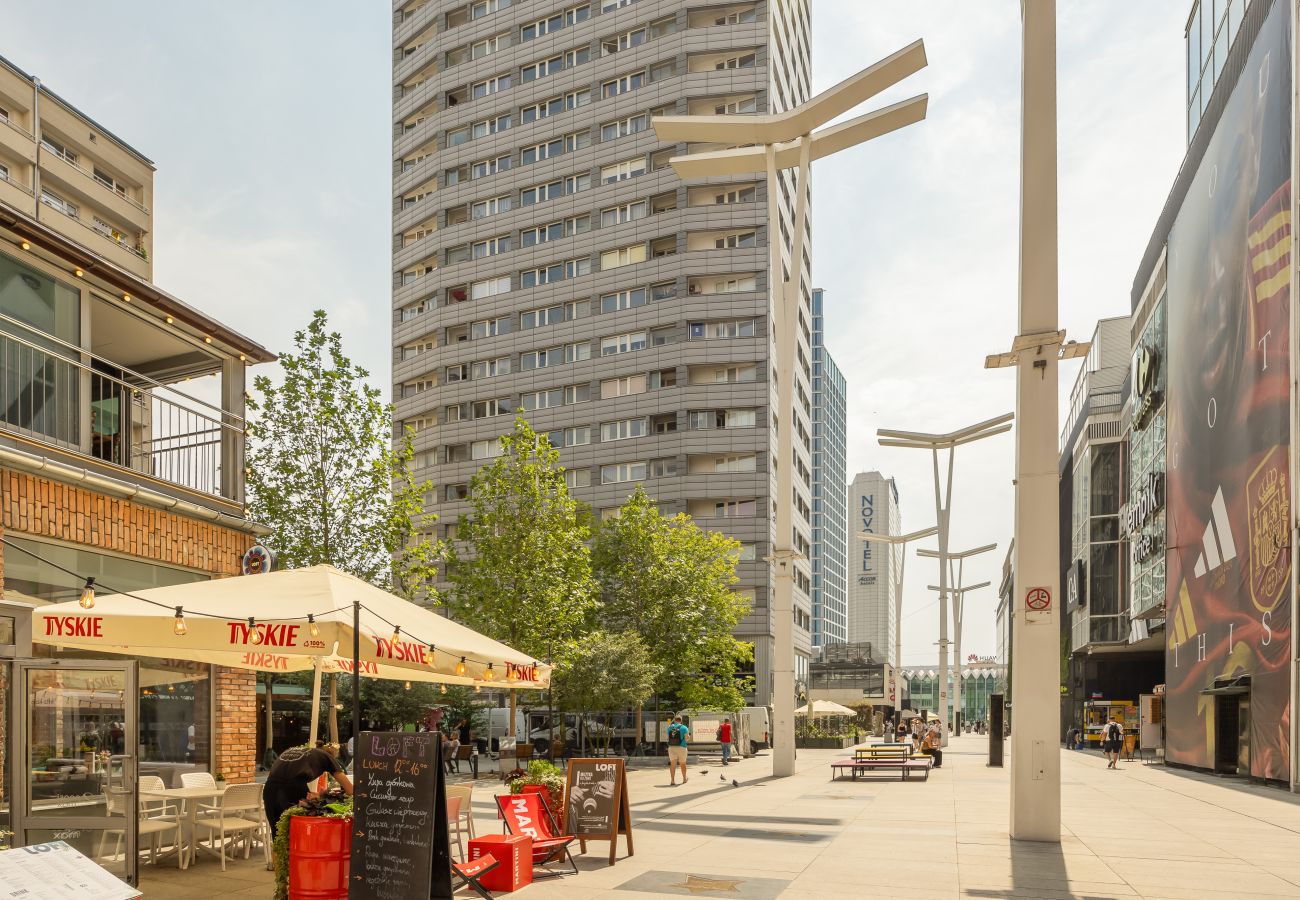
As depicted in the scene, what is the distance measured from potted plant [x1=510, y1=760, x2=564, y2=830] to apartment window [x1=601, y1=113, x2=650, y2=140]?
56005mm

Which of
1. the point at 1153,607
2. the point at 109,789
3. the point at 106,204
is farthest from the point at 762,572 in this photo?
the point at 109,789

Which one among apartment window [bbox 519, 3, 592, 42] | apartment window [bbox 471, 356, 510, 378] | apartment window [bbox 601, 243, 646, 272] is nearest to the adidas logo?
apartment window [bbox 601, 243, 646, 272]

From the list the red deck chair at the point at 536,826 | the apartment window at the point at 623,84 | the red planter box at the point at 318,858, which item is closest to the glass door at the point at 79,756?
the red planter box at the point at 318,858

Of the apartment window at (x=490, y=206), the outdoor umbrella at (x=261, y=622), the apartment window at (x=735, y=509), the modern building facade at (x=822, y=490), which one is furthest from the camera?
the modern building facade at (x=822, y=490)

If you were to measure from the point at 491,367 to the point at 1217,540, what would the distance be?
44849 mm

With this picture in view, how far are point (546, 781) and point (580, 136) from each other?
193 ft

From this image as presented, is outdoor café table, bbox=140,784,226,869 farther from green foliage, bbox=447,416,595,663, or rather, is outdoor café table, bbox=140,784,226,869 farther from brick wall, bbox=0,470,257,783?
green foliage, bbox=447,416,595,663

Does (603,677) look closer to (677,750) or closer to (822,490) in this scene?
(677,750)

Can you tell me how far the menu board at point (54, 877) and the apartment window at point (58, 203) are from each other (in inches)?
1721

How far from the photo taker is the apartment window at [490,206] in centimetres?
6888

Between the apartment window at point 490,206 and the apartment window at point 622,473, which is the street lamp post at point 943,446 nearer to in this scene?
the apartment window at point 622,473

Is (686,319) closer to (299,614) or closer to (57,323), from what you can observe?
(57,323)

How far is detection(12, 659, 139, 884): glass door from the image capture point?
30.3 ft

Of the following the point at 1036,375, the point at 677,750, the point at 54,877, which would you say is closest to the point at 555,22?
the point at 677,750
